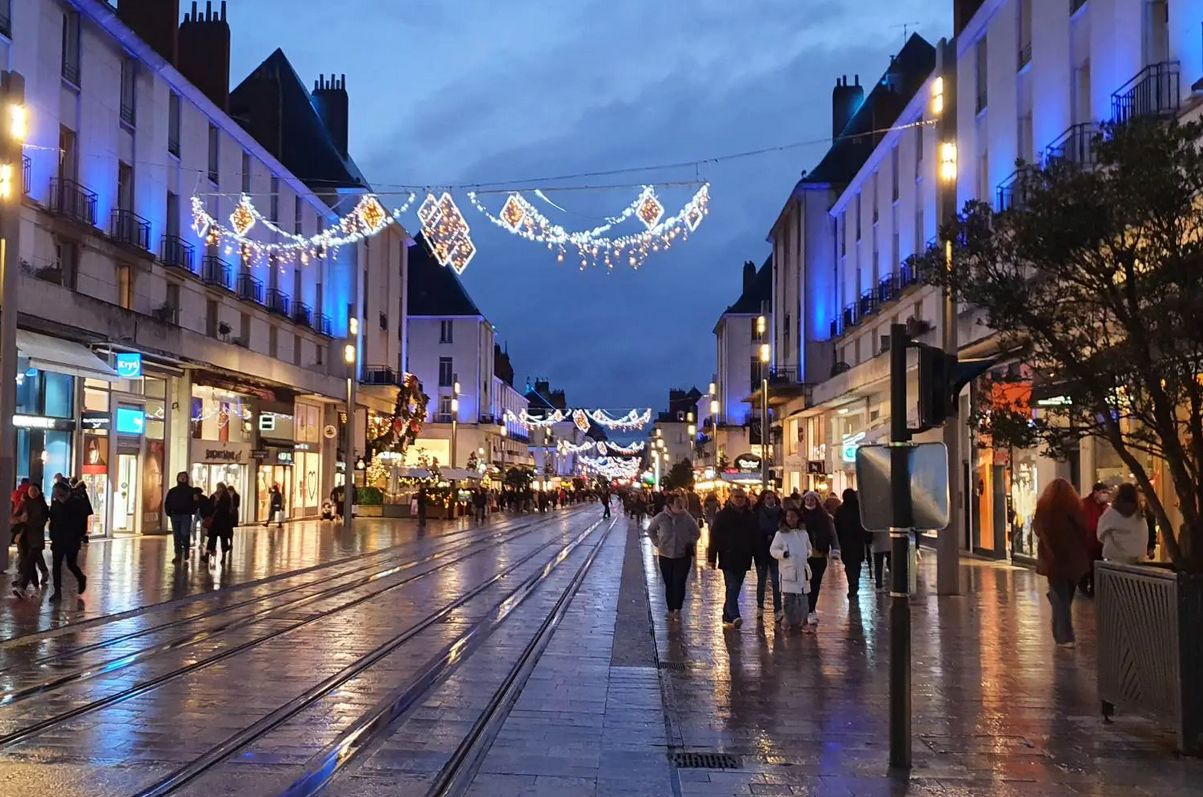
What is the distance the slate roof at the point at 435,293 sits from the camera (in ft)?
291

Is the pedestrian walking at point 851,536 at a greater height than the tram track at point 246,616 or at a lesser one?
greater

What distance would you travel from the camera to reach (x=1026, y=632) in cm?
1374

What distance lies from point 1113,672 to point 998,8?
22338 mm

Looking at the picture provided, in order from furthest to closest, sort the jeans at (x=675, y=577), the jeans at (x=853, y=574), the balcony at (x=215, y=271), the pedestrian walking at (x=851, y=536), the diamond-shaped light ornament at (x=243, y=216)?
the balcony at (x=215, y=271), the diamond-shaped light ornament at (x=243, y=216), the jeans at (x=853, y=574), the pedestrian walking at (x=851, y=536), the jeans at (x=675, y=577)

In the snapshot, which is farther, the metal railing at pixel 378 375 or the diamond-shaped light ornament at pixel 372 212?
the metal railing at pixel 378 375

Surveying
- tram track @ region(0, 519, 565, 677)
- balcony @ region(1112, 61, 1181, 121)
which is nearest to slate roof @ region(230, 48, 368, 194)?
tram track @ region(0, 519, 565, 677)

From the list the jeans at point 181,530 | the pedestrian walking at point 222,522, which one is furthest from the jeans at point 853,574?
the pedestrian walking at point 222,522

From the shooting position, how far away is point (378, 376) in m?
61.8

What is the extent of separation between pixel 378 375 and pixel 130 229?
97.7 feet

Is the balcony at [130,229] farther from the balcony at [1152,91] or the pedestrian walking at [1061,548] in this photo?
the pedestrian walking at [1061,548]

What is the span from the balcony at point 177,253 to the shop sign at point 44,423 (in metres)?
7.65

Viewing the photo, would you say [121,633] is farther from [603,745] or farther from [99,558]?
[99,558]

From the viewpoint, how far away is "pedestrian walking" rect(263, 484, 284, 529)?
138ft

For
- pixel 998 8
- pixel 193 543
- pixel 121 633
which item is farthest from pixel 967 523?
pixel 121 633
